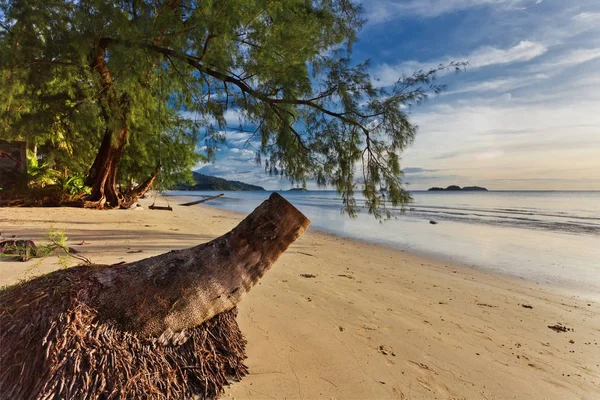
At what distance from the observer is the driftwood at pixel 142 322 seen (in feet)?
5.02

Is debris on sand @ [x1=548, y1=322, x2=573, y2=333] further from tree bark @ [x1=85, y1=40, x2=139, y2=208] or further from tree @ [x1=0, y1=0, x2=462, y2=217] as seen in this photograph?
tree bark @ [x1=85, y1=40, x2=139, y2=208]

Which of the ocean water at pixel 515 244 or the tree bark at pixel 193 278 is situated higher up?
the tree bark at pixel 193 278

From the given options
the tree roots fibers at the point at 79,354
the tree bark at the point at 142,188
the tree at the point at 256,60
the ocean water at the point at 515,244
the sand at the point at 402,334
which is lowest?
the ocean water at the point at 515,244

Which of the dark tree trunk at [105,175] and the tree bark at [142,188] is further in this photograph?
the tree bark at [142,188]

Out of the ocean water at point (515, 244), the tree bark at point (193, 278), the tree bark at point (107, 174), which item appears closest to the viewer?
the tree bark at point (193, 278)

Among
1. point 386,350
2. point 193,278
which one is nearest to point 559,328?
point 386,350

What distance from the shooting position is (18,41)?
552 centimetres

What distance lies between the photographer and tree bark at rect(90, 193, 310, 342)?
1.81 meters

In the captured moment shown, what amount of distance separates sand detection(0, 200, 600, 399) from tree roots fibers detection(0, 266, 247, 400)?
1.22 feet

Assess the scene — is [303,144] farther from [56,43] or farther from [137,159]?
[137,159]

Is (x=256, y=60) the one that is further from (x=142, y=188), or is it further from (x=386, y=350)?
(x=142, y=188)

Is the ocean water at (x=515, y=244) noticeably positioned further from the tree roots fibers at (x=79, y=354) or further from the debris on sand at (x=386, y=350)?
the tree roots fibers at (x=79, y=354)

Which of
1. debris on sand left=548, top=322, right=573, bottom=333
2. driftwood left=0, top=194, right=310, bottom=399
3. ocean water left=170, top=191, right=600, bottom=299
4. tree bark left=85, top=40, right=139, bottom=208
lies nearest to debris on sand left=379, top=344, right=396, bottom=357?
driftwood left=0, top=194, right=310, bottom=399

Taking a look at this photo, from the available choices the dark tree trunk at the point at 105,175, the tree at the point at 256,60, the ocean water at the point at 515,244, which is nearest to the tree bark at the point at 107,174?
the dark tree trunk at the point at 105,175
